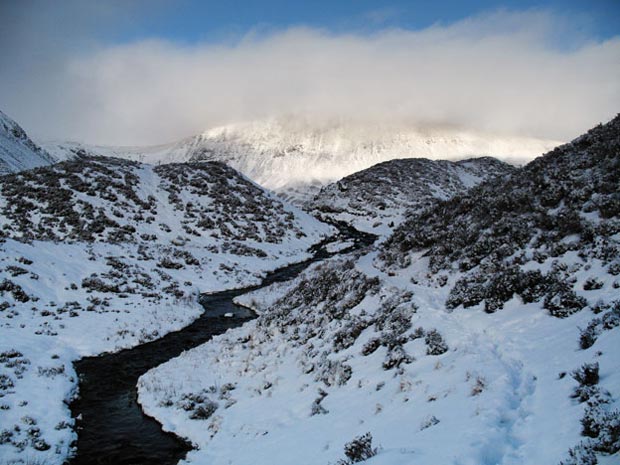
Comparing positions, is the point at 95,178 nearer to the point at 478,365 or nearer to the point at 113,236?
the point at 113,236

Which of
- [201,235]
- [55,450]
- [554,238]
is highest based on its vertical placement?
[201,235]

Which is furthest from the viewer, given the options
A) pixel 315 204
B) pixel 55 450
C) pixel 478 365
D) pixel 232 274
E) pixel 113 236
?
pixel 315 204

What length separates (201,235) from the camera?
1849 inches

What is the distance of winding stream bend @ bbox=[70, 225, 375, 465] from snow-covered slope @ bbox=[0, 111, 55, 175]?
74488 mm

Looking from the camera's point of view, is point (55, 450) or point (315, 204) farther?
point (315, 204)

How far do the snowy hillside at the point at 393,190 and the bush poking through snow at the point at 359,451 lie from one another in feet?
174

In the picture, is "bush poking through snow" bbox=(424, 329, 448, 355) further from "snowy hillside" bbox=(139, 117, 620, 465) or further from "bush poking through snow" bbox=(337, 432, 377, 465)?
"bush poking through snow" bbox=(337, 432, 377, 465)

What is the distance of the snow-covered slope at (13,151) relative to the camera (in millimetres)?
87338

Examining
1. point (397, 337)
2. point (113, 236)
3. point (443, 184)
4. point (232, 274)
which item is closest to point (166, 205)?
point (113, 236)

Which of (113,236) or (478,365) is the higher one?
(113,236)

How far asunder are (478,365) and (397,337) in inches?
134

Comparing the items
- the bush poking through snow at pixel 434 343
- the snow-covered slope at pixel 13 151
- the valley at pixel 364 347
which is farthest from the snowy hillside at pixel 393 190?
the snow-covered slope at pixel 13 151

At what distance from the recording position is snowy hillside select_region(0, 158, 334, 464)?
606 inches

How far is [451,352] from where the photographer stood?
443 inches
